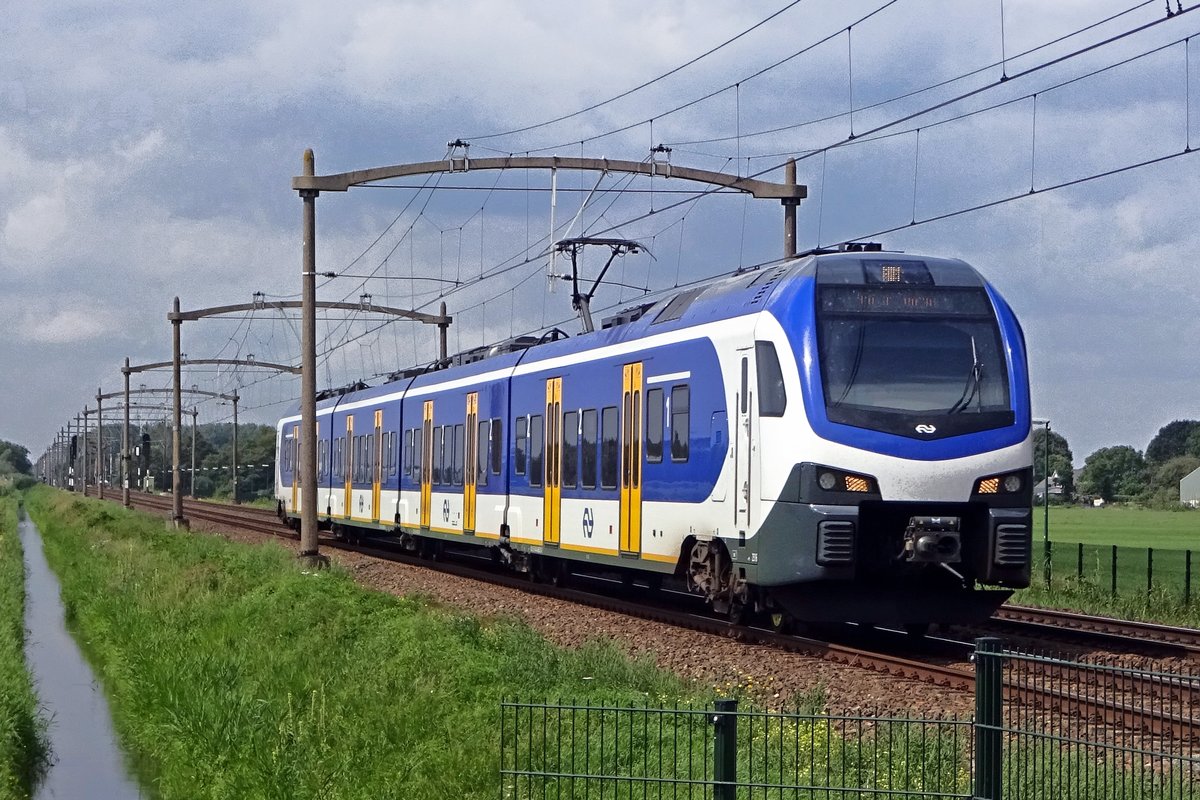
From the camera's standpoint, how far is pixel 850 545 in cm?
1528

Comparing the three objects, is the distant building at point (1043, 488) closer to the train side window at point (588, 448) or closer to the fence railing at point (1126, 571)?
the fence railing at point (1126, 571)

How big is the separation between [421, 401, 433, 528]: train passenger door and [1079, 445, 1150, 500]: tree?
11380 centimetres

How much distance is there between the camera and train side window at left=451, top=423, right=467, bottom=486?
2883 centimetres

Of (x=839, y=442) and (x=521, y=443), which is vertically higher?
(x=839, y=442)

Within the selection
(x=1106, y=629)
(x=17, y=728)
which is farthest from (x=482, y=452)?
(x=17, y=728)

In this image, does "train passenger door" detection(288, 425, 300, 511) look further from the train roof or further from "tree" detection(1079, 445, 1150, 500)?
"tree" detection(1079, 445, 1150, 500)

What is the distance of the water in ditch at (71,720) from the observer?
1498 cm

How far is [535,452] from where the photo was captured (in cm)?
2434

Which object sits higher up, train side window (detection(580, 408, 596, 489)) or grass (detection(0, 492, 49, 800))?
train side window (detection(580, 408, 596, 489))

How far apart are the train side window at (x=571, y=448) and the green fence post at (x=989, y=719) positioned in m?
14.9

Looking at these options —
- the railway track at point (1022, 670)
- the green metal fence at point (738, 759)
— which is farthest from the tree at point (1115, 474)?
the green metal fence at point (738, 759)

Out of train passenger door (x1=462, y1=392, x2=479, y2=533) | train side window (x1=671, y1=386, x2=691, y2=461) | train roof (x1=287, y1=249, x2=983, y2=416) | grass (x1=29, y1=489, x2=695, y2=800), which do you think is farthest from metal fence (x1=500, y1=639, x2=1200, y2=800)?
train passenger door (x1=462, y1=392, x2=479, y2=533)

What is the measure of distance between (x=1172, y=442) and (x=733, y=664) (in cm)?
14985

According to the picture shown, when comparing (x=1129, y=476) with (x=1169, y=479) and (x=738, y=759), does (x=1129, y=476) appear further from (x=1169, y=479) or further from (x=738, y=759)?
(x=738, y=759)
